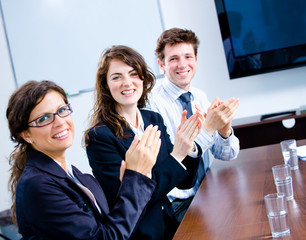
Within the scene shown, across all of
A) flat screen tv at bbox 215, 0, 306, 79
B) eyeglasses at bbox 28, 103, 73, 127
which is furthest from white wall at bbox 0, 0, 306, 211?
eyeglasses at bbox 28, 103, 73, 127

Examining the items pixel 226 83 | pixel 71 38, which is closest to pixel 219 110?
pixel 226 83

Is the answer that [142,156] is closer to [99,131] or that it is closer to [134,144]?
[134,144]

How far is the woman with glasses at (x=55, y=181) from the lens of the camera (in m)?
1.15

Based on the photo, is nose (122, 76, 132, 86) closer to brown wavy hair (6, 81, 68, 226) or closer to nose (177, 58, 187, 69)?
brown wavy hair (6, 81, 68, 226)

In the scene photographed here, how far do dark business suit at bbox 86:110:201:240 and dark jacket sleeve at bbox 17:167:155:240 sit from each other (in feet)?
0.90

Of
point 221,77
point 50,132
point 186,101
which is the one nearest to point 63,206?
point 50,132

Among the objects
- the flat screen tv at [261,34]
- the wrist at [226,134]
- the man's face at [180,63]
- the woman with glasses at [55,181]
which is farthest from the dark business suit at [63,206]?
the flat screen tv at [261,34]

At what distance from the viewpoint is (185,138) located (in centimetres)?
164

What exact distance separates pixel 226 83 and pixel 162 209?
6.49 ft

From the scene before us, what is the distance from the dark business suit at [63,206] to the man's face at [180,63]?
1300 mm

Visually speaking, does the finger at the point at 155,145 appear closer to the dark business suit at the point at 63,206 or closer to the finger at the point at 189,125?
the dark business suit at the point at 63,206

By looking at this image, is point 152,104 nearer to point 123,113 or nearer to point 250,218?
point 123,113

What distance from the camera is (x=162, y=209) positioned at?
5.59 ft

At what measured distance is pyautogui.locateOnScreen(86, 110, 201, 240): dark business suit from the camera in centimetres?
155
